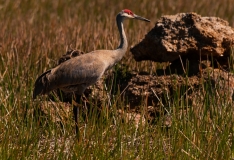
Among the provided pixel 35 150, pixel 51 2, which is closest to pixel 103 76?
pixel 35 150

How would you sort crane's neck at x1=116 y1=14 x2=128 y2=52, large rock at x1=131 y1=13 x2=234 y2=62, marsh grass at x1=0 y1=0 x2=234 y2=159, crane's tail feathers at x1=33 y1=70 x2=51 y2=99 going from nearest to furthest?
marsh grass at x1=0 y1=0 x2=234 y2=159 < crane's tail feathers at x1=33 y1=70 x2=51 y2=99 < large rock at x1=131 y1=13 x2=234 y2=62 < crane's neck at x1=116 y1=14 x2=128 y2=52

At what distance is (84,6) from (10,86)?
768 cm

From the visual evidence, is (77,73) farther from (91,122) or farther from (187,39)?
(187,39)

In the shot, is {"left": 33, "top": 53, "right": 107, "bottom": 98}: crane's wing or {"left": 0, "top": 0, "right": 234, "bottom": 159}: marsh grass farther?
{"left": 33, "top": 53, "right": 107, "bottom": 98}: crane's wing

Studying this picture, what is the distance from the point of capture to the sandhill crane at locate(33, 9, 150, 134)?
7516 mm

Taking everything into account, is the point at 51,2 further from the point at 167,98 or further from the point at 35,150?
the point at 35,150

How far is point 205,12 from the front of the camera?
575 inches

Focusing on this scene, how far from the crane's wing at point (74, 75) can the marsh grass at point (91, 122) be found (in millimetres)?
227

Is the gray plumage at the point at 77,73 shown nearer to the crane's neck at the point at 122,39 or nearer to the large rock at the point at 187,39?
the crane's neck at the point at 122,39

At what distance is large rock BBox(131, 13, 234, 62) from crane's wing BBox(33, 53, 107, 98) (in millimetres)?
756

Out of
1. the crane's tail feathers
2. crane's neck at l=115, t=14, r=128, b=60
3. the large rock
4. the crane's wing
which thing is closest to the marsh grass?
the crane's tail feathers

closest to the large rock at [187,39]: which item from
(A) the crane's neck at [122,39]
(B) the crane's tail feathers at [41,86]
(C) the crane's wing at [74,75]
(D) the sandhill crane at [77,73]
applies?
(A) the crane's neck at [122,39]

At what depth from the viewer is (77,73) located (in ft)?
25.1

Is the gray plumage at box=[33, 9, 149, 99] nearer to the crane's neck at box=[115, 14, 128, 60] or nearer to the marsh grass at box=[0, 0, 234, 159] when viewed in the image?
the crane's neck at box=[115, 14, 128, 60]
